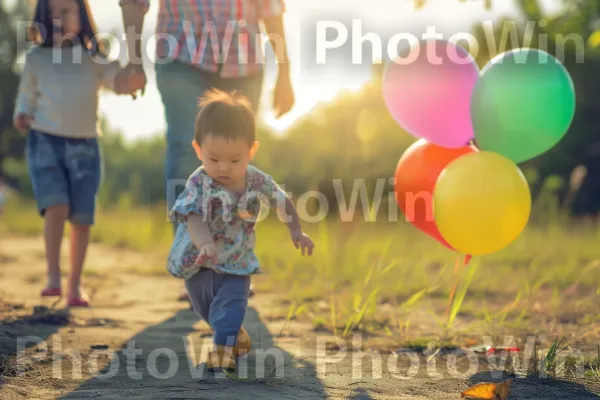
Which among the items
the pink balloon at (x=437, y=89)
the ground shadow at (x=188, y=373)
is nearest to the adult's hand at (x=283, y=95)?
the pink balloon at (x=437, y=89)

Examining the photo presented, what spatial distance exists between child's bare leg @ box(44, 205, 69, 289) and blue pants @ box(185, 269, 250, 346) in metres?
1.24

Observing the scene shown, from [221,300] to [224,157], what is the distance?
19.5 inches

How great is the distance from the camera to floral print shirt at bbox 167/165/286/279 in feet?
8.93

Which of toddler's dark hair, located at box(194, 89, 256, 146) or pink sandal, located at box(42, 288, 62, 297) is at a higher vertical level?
toddler's dark hair, located at box(194, 89, 256, 146)

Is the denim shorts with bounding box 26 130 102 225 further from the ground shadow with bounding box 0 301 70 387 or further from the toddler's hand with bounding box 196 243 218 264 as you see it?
the toddler's hand with bounding box 196 243 218 264

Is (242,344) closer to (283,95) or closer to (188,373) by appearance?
(188,373)

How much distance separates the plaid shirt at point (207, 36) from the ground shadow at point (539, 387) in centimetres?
179

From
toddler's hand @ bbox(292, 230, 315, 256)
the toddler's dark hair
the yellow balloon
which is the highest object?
the toddler's dark hair

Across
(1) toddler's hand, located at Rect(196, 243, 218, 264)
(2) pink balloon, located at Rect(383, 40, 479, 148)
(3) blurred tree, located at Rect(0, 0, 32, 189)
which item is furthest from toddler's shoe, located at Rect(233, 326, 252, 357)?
(3) blurred tree, located at Rect(0, 0, 32, 189)

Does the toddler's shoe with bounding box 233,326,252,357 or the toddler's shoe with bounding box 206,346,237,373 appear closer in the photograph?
the toddler's shoe with bounding box 206,346,237,373

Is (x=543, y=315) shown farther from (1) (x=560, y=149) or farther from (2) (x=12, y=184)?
(2) (x=12, y=184)

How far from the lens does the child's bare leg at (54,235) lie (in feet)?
12.3

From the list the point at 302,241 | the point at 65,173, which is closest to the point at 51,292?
the point at 65,173

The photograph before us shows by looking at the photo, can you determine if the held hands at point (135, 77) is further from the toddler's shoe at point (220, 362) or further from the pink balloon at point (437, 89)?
the toddler's shoe at point (220, 362)
